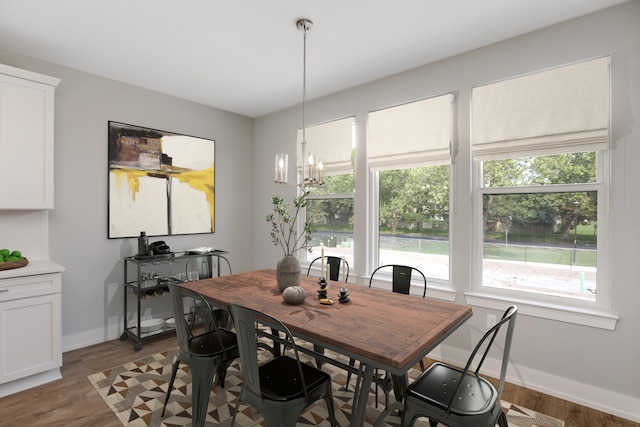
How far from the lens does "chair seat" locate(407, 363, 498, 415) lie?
1529 millimetres

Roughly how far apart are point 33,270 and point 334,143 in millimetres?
3081

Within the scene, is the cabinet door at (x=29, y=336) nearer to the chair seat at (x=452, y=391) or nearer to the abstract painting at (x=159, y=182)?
the abstract painting at (x=159, y=182)

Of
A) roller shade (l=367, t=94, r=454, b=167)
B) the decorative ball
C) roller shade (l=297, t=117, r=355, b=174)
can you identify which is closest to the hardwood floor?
the decorative ball

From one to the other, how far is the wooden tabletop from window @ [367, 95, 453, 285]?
1.12m

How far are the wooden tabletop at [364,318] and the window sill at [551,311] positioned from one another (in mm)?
947

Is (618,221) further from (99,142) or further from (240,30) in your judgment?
(99,142)

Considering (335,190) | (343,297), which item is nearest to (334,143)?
(335,190)

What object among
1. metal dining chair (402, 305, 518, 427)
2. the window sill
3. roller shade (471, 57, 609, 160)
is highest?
roller shade (471, 57, 609, 160)

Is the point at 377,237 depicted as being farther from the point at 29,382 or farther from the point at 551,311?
the point at 29,382

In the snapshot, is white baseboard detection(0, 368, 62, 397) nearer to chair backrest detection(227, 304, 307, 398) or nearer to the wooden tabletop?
the wooden tabletop

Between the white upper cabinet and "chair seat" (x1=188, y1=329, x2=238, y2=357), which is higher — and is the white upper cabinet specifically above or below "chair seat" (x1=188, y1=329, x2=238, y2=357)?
above

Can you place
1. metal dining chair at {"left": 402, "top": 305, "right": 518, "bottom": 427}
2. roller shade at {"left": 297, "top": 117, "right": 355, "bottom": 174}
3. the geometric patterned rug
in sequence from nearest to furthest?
metal dining chair at {"left": 402, "top": 305, "right": 518, "bottom": 427}, the geometric patterned rug, roller shade at {"left": 297, "top": 117, "right": 355, "bottom": 174}

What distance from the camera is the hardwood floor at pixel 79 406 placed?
2.19 m

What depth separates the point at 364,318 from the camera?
1.87 m
